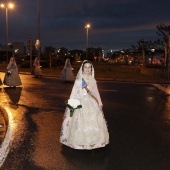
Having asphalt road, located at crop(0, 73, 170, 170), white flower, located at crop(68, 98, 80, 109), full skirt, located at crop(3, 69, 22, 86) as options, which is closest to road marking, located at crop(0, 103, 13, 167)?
asphalt road, located at crop(0, 73, 170, 170)

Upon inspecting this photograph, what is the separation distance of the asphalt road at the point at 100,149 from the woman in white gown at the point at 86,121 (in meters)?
0.21

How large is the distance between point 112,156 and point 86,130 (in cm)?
64

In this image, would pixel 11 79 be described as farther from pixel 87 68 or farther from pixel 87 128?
pixel 87 128

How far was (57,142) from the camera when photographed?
286 inches

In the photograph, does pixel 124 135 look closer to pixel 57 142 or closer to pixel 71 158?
pixel 57 142

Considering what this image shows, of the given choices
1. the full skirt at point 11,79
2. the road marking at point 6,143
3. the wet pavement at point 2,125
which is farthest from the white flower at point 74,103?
the full skirt at point 11,79

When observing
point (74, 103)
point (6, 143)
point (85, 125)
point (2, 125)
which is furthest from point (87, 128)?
point (2, 125)

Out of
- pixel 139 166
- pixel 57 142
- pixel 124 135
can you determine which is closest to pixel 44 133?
pixel 57 142

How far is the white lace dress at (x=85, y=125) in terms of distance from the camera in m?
6.41

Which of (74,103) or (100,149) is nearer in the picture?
(74,103)

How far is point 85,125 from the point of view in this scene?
643 centimetres

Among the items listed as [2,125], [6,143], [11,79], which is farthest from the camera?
[11,79]

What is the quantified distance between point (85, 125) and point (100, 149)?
2.05 ft

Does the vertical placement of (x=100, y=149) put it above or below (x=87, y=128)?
below
